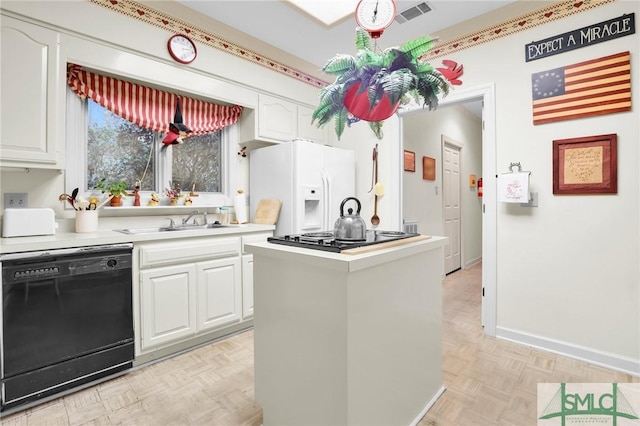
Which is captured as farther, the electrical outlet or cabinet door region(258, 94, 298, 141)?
cabinet door region(258, 94, 298, 141)

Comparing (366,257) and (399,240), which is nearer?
(366,257)

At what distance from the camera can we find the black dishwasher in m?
1.71

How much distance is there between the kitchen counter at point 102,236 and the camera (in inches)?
68.9

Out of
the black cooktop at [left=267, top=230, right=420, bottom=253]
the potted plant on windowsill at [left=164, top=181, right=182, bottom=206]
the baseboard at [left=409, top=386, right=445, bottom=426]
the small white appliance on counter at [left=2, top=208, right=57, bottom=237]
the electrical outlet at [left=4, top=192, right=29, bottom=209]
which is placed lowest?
the baseboard at [left=409, top=386, right=445, bottom=426]

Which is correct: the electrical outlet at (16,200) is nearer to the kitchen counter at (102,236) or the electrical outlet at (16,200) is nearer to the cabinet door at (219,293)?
the kitchen counter at (102,236)

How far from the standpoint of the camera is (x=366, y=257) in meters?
1.22

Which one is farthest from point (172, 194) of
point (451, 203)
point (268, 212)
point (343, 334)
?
point (451, 203)

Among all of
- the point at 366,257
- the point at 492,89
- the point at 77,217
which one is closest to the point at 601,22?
the point at 492,89

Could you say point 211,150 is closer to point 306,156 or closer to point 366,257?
point 306,156

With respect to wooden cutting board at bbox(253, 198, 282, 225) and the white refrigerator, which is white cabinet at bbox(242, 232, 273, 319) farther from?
the white refrigerator

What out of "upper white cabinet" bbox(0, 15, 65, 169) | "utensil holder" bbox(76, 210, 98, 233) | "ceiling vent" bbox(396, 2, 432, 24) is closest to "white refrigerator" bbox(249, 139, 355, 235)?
"ceiling vent" bbox(396, 2, 432, 24)

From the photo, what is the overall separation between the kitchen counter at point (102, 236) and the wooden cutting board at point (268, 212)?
12 cm

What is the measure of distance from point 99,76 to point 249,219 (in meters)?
1.76

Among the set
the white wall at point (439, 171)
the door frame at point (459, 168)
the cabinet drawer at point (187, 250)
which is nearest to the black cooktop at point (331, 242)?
the cabinet drawer at point (187, 250)
